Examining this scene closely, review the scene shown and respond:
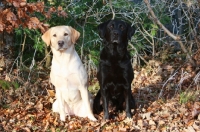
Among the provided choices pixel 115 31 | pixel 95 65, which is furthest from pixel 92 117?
pixel 95 65

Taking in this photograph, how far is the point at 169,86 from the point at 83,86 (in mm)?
1678

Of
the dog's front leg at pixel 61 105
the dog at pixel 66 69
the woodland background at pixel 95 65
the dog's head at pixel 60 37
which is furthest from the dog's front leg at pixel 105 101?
the dog's head at pixel 60 37

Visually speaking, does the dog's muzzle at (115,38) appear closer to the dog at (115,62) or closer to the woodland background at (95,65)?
the dog at (115,62)

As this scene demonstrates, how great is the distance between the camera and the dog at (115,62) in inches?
186

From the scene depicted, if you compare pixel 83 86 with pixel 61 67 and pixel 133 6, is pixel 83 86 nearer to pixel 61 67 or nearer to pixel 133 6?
pixel 61 67

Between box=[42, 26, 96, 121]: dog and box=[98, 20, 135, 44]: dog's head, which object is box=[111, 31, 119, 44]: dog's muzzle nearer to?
box=[98, 20, 135, 44]: dog's head

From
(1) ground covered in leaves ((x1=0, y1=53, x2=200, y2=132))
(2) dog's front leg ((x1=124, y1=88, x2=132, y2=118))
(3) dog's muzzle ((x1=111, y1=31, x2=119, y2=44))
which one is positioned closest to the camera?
(1) ground covered in leaves ((x1=0, y1=53, x2=200, y2=132))

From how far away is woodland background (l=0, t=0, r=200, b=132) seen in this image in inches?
186

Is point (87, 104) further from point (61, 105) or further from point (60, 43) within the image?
point (60, 43)

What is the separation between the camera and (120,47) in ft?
15.6

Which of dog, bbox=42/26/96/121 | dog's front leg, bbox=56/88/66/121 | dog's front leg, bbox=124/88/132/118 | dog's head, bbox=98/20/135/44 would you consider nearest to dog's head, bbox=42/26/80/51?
dog, bbox=42/26/96/121

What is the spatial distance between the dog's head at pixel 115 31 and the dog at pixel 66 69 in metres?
0.36

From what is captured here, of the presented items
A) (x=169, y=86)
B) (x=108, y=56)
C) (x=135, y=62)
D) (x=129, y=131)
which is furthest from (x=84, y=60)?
(x=129, y=131)

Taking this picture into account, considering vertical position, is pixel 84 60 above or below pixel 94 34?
below
